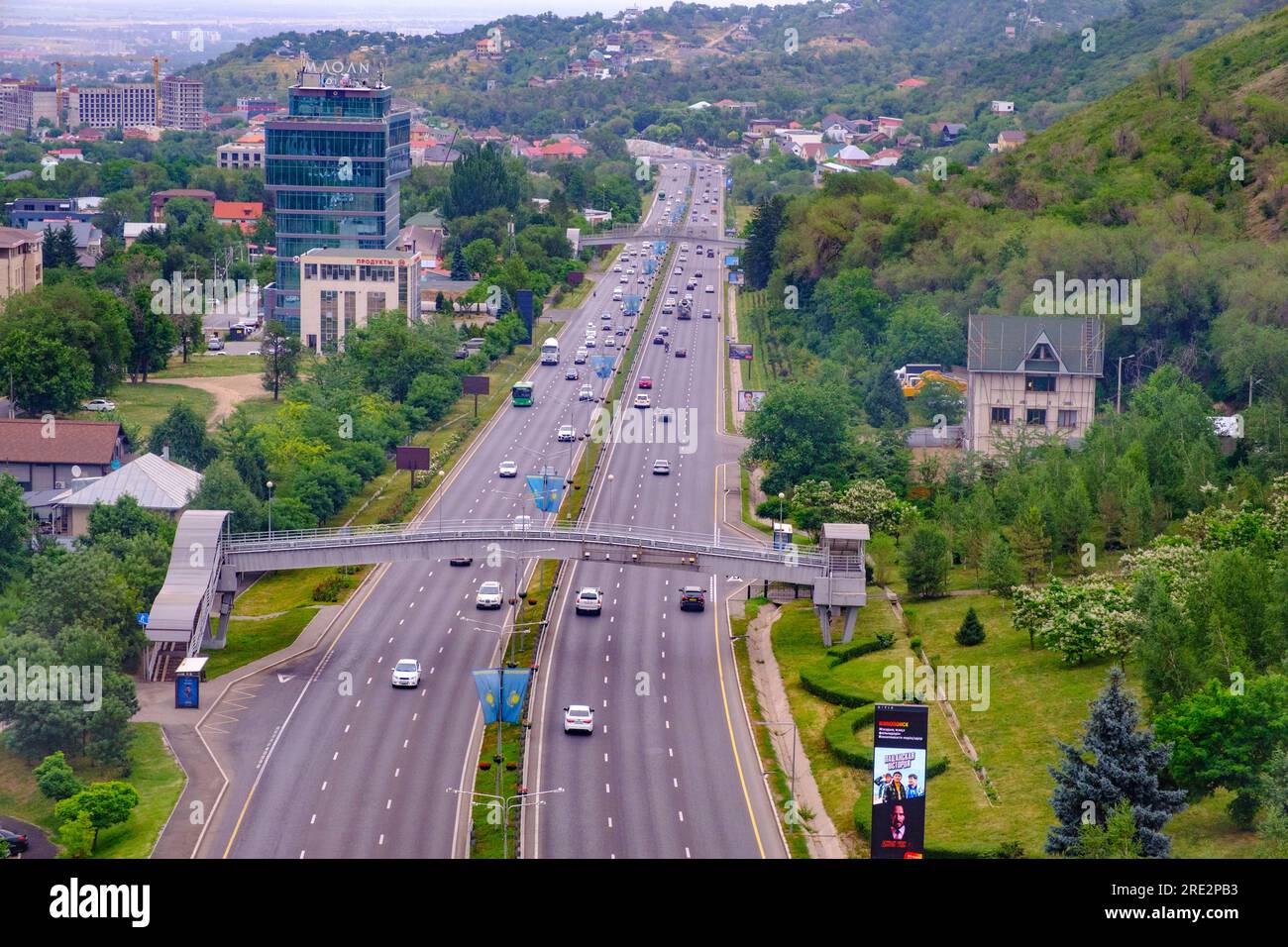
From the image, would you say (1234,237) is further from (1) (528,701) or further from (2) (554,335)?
(1) (528,701)

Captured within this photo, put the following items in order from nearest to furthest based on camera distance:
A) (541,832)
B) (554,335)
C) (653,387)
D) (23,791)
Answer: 1. (541,832)
2. (23,791)
3. (653,387)
4. (554,335)

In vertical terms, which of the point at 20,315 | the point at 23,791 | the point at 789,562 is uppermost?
the point at 20,315

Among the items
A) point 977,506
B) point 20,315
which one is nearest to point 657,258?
Result: point 20,315

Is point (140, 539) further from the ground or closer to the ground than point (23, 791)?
further from the ground

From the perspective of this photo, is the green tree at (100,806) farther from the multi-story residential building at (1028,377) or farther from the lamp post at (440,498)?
the multi-story residential building at (1028,377)
